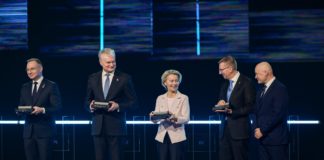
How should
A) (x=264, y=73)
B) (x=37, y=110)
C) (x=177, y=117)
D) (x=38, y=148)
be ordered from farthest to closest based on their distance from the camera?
(x=38, y=148) → (x=37, y=110) → (x=177, y=117) → (x=264, y=73)

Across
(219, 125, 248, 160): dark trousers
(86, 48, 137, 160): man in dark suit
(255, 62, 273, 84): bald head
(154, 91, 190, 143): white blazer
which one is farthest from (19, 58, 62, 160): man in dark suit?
(255, 62, 273, 84): bald head

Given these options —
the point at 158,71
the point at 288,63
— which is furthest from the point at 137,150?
the point at 288,63

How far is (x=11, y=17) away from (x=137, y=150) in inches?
101

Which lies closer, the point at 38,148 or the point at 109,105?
the point at 109,105

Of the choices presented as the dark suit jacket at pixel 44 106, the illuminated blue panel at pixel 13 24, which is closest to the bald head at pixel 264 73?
the dark suit jacket at pixel 44 106

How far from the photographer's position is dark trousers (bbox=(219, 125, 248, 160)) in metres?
7.84

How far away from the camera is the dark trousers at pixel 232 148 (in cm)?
784

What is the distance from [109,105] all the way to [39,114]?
103 centimetres

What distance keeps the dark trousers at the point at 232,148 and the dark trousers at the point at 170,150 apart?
0.45 m

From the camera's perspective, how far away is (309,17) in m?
9.57

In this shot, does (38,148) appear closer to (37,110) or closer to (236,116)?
(37,110)

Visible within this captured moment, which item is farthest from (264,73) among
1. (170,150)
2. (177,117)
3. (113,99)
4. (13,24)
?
(13,24)

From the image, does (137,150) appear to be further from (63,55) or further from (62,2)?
(62,2)

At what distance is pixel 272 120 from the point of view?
7590 mm
